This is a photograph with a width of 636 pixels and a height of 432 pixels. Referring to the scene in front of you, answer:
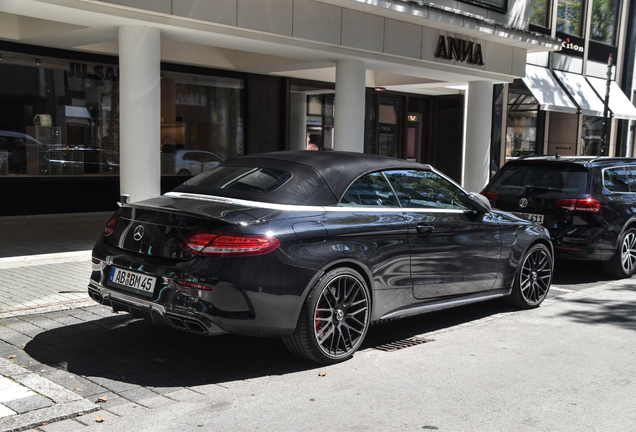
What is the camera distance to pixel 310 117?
17.5 metres

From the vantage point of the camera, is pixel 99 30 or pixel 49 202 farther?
pixel 49 202

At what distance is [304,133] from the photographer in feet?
56.5

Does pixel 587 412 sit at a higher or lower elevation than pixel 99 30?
lower

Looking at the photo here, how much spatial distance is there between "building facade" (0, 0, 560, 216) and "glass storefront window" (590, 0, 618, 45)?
32.9 ft

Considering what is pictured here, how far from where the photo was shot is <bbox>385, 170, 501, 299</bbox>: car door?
18.5 ft

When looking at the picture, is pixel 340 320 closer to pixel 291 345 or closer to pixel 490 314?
pixel 291 345

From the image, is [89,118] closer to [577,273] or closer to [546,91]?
[577,273]

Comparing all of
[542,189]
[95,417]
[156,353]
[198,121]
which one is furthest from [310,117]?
[95,417]

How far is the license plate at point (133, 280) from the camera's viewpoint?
4617 mm

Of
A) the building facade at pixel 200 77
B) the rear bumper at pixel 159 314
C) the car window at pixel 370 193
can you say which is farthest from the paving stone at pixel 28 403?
the building facade at pixel 200 77

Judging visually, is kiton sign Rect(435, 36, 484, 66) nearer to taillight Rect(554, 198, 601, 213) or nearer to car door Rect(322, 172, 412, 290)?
taillight Rect(554, 198, 601, 213)

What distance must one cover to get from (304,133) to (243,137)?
2.12 meters

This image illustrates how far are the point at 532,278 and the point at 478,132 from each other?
8.85 metres

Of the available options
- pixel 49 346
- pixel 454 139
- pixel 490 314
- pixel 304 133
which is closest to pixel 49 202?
pixel 304 133
